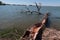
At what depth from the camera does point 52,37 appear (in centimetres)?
1298

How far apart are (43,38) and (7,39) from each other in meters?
2.64

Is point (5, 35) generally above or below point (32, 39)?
below

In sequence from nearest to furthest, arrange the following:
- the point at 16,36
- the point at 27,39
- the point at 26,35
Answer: the point at 27,39
the point at 26,35
the point at 16,36

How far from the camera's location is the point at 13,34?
14391mm

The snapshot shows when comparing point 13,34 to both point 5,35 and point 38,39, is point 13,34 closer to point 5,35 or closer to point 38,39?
point 5,35

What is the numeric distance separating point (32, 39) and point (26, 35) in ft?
6.08

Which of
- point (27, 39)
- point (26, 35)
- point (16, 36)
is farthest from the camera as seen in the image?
point (16, 36)

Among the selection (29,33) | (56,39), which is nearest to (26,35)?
(29,33)

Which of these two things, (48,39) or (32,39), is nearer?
(32,39)

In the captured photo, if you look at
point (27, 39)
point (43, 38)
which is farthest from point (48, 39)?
point (27, 39)

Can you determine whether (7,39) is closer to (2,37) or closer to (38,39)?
(2,37)

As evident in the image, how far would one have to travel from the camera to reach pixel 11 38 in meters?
13.3

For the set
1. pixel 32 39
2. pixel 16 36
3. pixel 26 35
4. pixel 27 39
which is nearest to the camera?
pixel 32 39

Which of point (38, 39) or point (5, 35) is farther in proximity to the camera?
point (5, 35)
